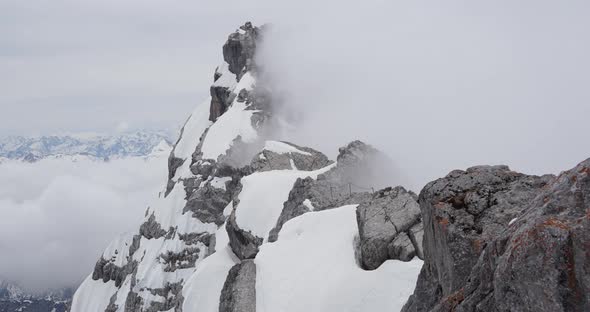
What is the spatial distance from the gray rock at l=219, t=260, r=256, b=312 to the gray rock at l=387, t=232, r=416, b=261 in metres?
8.01

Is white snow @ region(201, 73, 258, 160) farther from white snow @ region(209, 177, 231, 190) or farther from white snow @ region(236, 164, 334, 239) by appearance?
white snow @ region(236, 164, 334, 239)

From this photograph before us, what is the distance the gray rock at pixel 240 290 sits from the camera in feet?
82.1

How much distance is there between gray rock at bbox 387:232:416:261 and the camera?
20375 millimetres

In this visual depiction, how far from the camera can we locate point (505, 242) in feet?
33.2

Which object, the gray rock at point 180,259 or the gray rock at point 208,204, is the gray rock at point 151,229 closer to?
the gray rock at point 180,259

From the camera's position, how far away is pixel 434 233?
45.9ft

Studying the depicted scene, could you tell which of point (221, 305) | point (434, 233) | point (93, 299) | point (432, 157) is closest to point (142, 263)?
point (93, 299)

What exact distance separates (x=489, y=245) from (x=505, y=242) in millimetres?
639

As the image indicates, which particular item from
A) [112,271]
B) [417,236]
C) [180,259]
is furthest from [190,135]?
[417,236]

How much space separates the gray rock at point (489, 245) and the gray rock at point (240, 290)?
12137 mm

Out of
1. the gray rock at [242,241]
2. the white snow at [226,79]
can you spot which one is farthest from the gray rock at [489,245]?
the white snow at [226,79]

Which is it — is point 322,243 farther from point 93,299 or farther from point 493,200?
point 93,299

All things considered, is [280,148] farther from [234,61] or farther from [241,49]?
[234,61]

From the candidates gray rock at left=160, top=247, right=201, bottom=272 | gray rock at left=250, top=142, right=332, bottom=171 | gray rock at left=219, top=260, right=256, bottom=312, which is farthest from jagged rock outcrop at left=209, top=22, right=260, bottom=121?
gray rock at left=219, top=260, right=256, bottom=312
